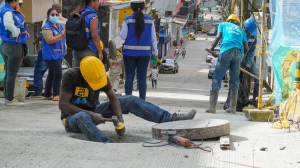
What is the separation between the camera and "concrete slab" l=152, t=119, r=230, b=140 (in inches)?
205

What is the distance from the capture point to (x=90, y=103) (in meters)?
5.64

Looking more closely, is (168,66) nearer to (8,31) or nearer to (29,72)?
(29,72)

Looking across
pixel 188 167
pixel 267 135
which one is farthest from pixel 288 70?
pixel 188 167

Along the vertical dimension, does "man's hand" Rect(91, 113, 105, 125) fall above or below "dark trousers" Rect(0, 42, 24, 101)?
below

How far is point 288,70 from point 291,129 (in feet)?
5.77

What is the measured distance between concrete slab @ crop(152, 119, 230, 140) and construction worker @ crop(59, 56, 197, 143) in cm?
43

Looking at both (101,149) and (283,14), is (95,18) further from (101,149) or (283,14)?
(283,14)

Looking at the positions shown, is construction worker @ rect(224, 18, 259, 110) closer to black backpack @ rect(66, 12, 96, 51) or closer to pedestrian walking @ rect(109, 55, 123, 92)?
black backpack @ rect(66, 12, 96, 51)

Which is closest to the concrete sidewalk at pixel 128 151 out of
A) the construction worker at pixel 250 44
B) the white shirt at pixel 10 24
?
the white shirt at pixel 10 24

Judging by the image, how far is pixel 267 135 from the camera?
5582 millimetres

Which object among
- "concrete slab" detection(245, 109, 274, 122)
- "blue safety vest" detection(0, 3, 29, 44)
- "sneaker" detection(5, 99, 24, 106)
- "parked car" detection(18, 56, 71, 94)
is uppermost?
"blue safety vest" detection(0, 3, 29, 44)

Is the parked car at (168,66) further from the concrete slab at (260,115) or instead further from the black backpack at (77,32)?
the black backpack at (77,32)

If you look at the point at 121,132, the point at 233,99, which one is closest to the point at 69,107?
the point at 121,132

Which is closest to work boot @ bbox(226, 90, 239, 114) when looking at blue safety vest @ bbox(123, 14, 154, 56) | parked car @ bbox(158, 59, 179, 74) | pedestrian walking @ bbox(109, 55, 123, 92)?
blue safety vest @ bbox(123, 14, 154, 56)
